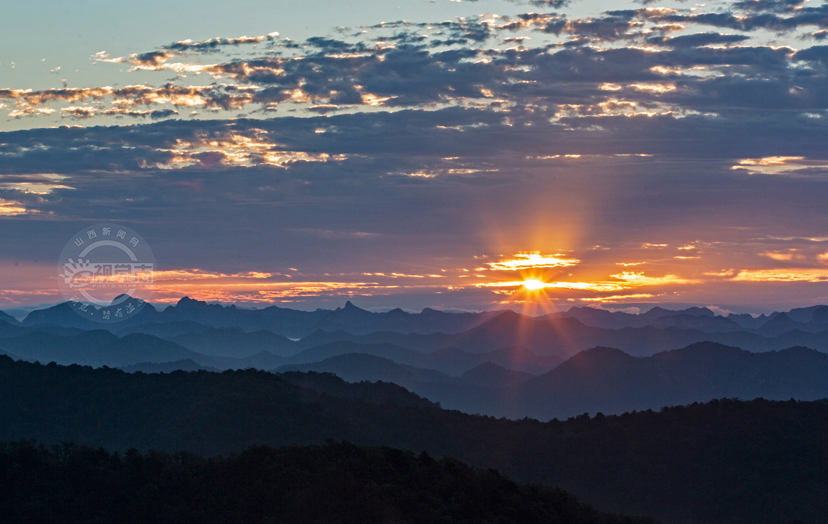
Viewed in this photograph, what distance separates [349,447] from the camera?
110438mm

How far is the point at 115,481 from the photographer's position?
93812 millimetres

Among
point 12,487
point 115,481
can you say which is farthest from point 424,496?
point 12,487

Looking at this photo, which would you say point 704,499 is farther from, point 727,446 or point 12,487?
point 12,487

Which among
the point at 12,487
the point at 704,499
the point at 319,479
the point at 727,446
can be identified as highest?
the point at 727,446

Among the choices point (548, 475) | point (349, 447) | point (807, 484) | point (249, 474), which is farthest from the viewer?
point (548, 475)

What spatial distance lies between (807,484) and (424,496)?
4532 inches

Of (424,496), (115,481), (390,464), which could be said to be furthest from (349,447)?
(115,481)

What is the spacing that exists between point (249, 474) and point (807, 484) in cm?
12871

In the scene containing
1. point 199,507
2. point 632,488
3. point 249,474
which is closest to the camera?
point 199,507

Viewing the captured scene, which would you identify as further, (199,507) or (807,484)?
(807,484)

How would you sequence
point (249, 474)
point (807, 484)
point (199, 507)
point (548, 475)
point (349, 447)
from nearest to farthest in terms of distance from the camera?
point (199, 507), point (249, 474), point (349, 447), point (807, 484), point (548, 475)

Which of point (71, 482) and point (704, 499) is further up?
point (704, 499)

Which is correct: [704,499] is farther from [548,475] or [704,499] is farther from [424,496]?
[424,496]

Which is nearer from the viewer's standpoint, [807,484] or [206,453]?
[807,484]
